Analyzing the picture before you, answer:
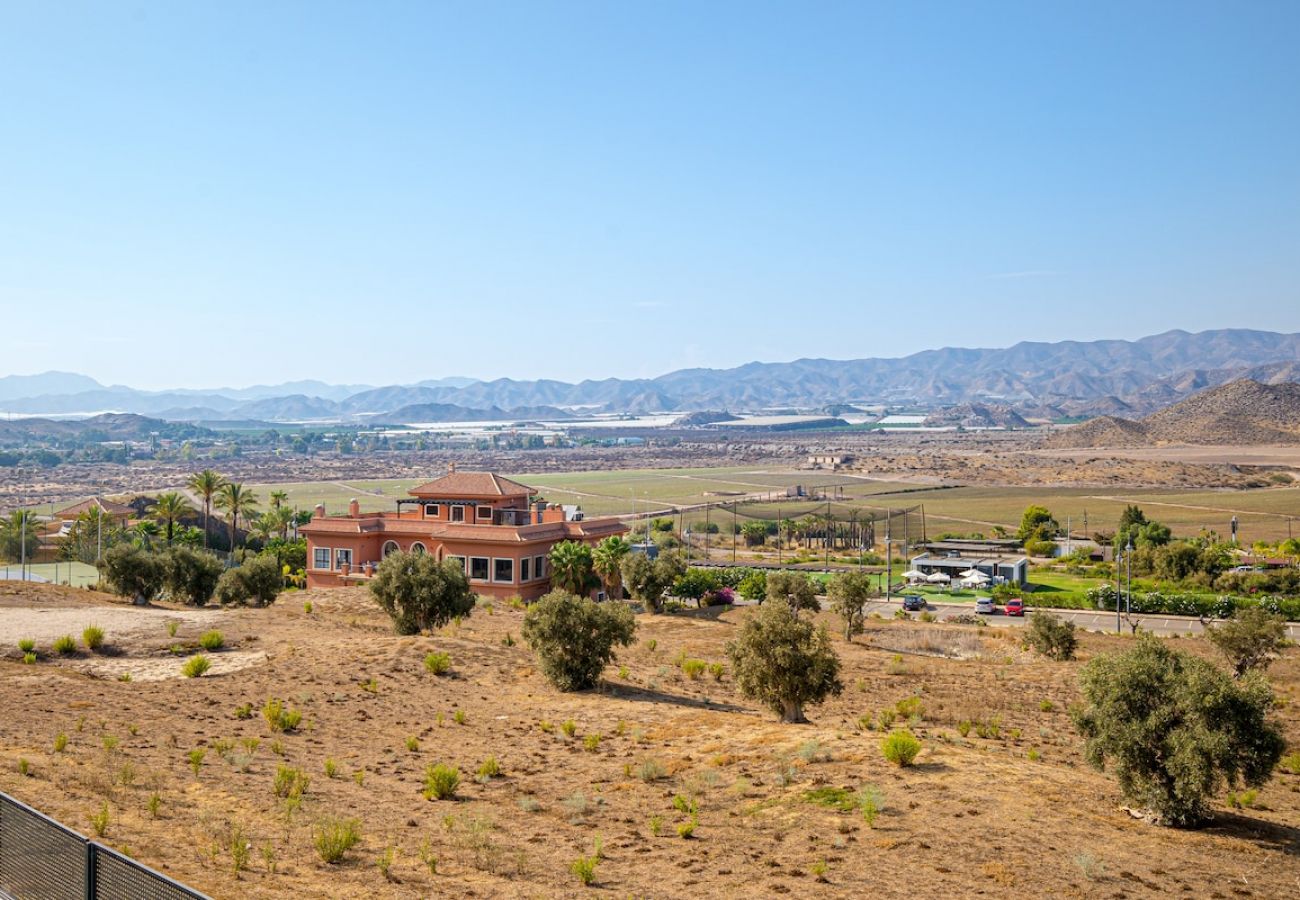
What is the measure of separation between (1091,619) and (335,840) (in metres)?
58.2

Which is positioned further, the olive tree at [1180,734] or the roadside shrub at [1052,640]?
the roadside shrub at [1052,640]

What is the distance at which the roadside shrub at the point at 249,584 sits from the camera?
48.0 metres

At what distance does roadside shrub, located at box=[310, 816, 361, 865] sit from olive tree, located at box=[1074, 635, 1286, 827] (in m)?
13.0

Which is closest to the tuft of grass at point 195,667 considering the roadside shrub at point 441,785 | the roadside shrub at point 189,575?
the roadside shrub at point 441,785

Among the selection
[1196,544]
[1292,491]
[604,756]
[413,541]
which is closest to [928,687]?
[604,756]

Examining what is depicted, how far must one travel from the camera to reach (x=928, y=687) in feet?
113

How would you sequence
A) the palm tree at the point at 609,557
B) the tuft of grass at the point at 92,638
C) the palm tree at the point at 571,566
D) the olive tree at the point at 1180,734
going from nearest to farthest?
1. the olive tree at the point at 1180,734
2. the tuft of grass at the point at 92,638
3. the palm tree at the point at 571,566
4. the palm tree at the point at 609,557

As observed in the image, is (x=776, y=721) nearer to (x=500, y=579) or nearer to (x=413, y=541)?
(x=500, y=579)

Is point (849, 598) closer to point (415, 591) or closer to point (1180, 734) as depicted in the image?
point (415, 591)

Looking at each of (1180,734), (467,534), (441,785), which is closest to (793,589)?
(467,534)

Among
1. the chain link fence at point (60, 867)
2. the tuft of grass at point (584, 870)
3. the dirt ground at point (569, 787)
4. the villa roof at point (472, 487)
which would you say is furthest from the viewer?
the villa roof at point (472, 487)

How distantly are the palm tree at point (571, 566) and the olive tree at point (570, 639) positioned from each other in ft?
83.3

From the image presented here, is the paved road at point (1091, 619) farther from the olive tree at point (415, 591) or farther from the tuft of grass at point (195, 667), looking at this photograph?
the tuft of grass at point (195, 667)

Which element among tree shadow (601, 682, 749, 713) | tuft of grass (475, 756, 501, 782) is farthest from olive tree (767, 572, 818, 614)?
tuft of grass (475, 756, 501, 782)
